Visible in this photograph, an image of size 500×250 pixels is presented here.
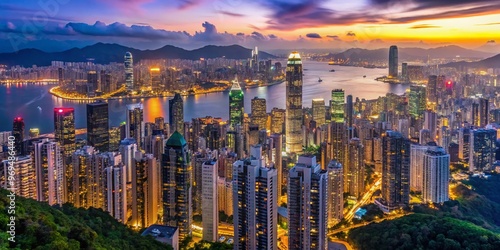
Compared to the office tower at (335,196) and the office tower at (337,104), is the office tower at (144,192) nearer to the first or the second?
the office tower at (335,196)

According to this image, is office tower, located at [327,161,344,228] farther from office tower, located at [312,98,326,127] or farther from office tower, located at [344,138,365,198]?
office tower, located at [312,98,326,127]

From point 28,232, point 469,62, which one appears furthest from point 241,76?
point 28,232

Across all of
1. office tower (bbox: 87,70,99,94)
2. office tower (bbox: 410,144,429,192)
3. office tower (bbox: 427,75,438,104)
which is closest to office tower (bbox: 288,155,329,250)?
office tower (bbox: 410,144,429,192)

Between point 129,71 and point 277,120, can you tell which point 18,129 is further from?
Answer: point 277,120

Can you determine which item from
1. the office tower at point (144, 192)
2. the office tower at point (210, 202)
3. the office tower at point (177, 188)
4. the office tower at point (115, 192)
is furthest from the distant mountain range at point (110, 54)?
the office tower at point (210, 202)

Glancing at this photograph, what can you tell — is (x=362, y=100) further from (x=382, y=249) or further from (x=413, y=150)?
(x=382, y=249)

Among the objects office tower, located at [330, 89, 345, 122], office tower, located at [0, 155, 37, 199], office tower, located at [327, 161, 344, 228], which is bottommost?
office tower, located at [327, 161, 344, 228]
